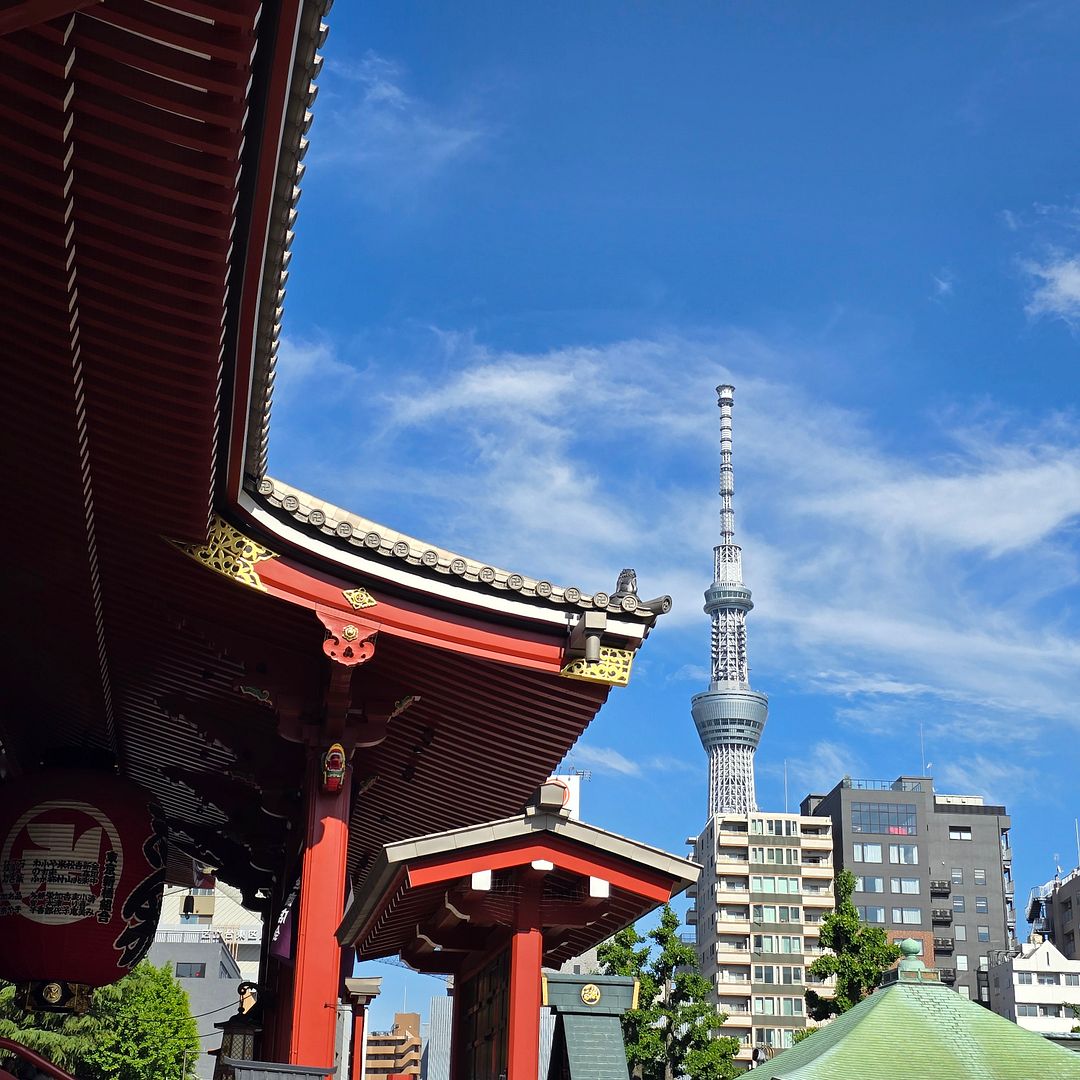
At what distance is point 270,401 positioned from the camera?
1167 centimetres

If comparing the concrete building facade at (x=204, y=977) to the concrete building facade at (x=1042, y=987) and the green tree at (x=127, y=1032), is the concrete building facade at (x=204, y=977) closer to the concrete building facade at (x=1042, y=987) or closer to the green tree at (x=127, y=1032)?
the green tree at (x=127, y=1032)

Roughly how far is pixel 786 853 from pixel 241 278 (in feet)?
266

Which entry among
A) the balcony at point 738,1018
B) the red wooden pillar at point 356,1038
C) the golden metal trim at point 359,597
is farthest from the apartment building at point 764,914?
the golden metal trim at point 359,597

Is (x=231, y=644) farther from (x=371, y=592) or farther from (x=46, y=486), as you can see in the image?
(x=46, y=486)

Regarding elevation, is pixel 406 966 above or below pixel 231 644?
below

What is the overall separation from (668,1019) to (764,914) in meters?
51.1

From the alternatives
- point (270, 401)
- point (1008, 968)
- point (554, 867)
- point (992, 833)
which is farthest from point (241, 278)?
point (992, 833)

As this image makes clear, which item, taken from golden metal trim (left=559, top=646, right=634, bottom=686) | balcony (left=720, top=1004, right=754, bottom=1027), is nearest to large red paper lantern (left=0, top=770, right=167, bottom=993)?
golden metal trim (left=559, top=646, right=634, bottom=686)

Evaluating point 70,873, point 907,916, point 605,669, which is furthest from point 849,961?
point 907,916

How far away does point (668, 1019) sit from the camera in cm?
3562

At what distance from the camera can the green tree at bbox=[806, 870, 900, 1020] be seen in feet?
95.3

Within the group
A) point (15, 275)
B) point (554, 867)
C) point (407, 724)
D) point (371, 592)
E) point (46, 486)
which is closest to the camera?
point (15, 275)

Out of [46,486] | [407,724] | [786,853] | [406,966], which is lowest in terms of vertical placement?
[406,966]

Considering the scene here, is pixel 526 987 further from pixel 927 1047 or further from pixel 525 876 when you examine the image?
pixel 927 1047
